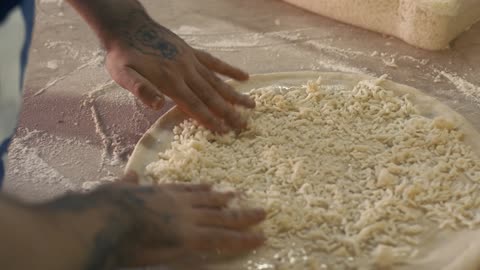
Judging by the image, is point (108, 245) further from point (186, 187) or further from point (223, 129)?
point (223, 129)

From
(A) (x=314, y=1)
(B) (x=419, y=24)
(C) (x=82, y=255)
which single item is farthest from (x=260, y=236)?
(A) (x=314, y=1)

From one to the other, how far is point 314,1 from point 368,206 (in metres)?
1.15

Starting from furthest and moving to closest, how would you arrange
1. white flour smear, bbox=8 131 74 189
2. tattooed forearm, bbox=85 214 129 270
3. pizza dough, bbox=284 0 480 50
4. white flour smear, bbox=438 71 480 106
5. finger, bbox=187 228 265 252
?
pizza dough, bbox=284 0 480 50, white flour smear, bbox=438 71 480 106, white flour smear, bbox=8 131 74 189, finger, bbox=187 228 265 252, tattooed forearm, bbox=85 214 129 270

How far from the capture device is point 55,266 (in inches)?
32.8

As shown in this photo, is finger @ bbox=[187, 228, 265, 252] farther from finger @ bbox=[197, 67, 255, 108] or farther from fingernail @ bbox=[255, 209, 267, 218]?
finger @ bbox=[197, 67, 255, 108]

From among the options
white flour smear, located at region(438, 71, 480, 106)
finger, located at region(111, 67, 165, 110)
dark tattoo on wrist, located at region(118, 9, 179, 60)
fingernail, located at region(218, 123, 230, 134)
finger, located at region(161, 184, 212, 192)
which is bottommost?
fingernail, located at region(218, 123, 230, 134)

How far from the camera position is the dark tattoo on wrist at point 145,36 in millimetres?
1558

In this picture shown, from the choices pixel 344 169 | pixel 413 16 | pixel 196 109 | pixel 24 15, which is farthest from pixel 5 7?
pixel 413 16

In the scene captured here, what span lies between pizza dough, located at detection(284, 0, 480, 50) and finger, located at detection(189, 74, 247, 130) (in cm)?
82

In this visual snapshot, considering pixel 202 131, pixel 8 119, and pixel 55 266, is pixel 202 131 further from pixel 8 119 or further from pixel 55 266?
pixel 55 266

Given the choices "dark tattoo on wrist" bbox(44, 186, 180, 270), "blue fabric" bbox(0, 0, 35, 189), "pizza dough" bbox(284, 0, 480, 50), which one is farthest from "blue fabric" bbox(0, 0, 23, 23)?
"pizza dough" bbox(284, 0, 480, 50)

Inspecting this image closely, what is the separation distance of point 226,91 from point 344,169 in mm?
373

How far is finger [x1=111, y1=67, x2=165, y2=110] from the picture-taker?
145cm

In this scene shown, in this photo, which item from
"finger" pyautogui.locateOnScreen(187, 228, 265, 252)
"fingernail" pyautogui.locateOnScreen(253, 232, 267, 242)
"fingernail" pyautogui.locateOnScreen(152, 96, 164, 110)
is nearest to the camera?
"finger" pyautogui.locateOnScreen(187, 228, 265, 252)
